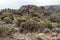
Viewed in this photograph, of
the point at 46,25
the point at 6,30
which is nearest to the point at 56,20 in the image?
the point at 46,25

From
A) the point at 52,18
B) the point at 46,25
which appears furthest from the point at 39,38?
the point at 52,18

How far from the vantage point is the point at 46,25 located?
95.7ft

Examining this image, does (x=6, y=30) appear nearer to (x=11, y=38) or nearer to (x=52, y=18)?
(x=11, y=38)

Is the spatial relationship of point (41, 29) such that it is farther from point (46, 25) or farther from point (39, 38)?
point (39, 38)

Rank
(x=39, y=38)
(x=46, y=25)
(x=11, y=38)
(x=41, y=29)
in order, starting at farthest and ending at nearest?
(x=46, y=25) < (x=41, y=29) < (x=39, y=38) < (x=11, y=38)

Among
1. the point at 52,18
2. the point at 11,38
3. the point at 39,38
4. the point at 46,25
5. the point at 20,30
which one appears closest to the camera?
the point at 11,38

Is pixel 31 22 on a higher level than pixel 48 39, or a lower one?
higher

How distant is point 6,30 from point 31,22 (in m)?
10.1

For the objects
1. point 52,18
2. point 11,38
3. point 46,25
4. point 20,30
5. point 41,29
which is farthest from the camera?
point 52,18

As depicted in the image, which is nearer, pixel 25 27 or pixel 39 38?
Result: pixel 39 38

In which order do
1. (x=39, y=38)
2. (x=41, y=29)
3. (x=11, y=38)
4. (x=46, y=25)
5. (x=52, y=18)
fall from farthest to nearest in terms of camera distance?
(x=52, y=18) → (x=46, y=25) → (x=41, y=29) → (x=39, y=38) → (x=11, y=38)

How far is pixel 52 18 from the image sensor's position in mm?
48125

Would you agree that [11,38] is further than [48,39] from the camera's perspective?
No

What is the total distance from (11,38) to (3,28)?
3.16 ft
